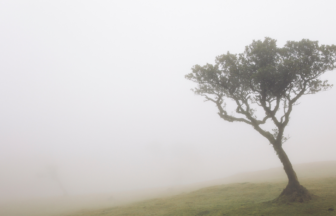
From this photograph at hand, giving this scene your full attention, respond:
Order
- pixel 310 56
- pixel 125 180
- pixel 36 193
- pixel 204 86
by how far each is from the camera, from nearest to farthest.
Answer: pixel 310 56
pixel 204 86
pixel 36 193
pixel 125 180

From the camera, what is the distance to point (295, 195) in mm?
17250

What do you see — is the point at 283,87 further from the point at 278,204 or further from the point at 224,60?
the point at 278,204

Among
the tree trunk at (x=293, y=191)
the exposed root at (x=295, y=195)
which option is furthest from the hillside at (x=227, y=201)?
the tree trunk at (x=293, y=191)

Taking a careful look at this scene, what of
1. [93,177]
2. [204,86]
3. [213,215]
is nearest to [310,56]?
[204,86]

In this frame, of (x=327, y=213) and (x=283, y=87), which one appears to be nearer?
(x=327, y=213)

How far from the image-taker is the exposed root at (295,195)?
16703 millimetres

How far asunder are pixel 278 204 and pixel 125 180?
126 m

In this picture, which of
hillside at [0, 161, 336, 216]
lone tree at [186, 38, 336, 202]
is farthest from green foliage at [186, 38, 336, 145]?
hillside at [0, 161, 336, 216]

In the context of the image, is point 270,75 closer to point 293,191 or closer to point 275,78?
point 275,78

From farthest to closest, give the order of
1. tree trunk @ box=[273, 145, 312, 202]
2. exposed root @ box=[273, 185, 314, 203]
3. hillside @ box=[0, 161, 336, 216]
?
tree trunk @ box=[273, 145, 312, 202] → exposed root @ box=[273, 185, 314, 203] → hillside @ box=[0, 161, 336, 216]

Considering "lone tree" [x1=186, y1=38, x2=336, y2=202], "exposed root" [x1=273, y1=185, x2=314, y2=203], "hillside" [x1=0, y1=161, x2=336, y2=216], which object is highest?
"lone tree" [x1=186, y1=38, x2=336, y2=202]

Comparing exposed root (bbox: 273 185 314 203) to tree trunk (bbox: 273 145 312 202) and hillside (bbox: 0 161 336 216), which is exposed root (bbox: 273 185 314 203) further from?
hillside (bbox: 0 161 336 216)

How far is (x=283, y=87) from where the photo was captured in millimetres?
17844

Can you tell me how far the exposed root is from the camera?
1670cm
